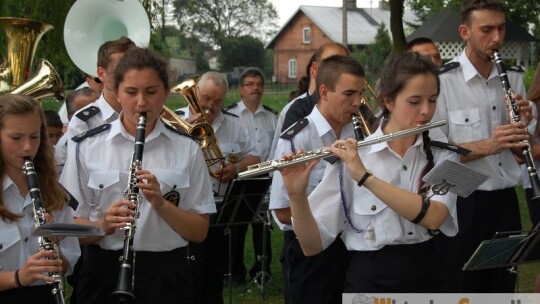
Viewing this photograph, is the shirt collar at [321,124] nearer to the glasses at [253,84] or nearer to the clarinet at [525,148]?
the clarinet at [525,148]

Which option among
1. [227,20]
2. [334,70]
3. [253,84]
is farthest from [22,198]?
[227,20]

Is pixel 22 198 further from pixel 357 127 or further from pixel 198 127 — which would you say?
pixel 198 127

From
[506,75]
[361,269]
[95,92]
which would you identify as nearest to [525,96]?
[506,75]

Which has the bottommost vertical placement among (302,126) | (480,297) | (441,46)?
(480,297)

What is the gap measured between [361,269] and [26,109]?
1803 mm

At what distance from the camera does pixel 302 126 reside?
16.6 feet

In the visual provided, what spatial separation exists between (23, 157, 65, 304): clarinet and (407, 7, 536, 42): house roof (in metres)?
24.4

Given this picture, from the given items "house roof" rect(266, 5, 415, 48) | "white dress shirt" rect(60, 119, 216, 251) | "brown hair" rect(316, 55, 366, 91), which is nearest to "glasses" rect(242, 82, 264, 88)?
"brown hair" rect(316, 55, 366, 91)

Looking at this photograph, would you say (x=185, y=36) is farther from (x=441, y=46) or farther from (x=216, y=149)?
(x=216, y=149)

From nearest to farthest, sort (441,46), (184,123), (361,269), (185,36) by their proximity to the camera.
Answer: (361,269)
(184,123)
(441,46)
(185,36)

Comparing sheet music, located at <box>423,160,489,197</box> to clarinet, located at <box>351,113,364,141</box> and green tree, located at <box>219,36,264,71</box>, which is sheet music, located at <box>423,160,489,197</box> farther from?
green tree, located at <box>219,36,264,71</box>

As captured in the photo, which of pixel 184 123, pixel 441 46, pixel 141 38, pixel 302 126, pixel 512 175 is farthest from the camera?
pixel 441 46

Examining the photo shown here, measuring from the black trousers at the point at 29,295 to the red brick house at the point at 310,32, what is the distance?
6397 cm

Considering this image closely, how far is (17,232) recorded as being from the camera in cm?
404
